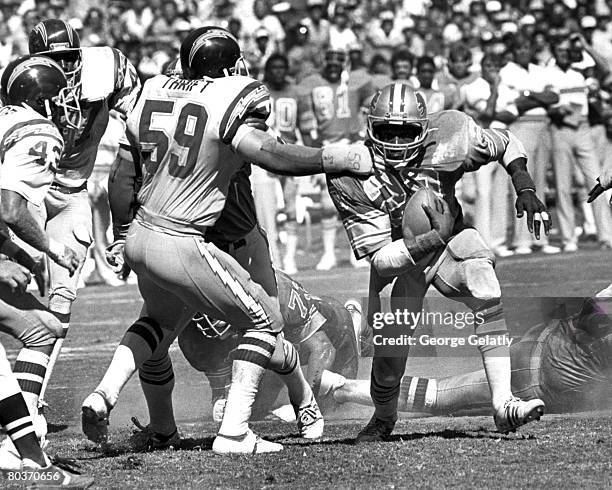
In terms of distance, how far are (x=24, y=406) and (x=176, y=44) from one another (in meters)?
12.7

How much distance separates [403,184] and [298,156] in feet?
3.19

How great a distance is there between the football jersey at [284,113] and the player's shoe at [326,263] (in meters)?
1.37

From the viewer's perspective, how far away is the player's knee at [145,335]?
5.77 meters

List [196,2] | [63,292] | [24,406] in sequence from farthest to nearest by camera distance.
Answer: [196,2] → [63,292] → [24,406]

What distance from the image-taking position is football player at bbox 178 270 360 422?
702 cm

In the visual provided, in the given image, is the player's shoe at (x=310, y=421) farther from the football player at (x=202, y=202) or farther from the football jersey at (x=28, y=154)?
the football jersey at (x=28, y=154)

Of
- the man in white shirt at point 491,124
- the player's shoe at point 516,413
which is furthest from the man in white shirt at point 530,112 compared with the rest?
the player's shoe at point 516,413

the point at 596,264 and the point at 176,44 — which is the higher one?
the point at 176,44

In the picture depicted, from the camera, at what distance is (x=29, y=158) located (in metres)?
5.09

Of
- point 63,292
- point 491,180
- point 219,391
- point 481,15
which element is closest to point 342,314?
point 219,391

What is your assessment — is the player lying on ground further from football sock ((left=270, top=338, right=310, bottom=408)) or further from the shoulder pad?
the shoulder pad

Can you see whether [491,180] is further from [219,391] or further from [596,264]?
[219,391]

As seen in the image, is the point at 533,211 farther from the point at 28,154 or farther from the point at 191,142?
the point at 28,154

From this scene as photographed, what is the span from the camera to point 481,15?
59.4 ft
